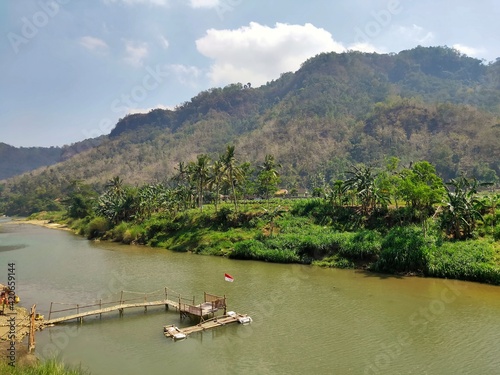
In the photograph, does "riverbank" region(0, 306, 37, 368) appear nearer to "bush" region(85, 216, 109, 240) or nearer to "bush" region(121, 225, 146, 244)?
"bush" region(121, 225, 146, 244)

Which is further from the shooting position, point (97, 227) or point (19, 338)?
point (97, 227)

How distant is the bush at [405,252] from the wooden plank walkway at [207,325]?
67.4ft

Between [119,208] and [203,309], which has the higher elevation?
[119,208]

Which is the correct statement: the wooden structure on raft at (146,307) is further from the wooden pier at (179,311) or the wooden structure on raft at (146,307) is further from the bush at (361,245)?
the bush at (361,245)

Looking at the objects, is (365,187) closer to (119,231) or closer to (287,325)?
(287,325)

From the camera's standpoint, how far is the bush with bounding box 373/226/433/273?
142 ft

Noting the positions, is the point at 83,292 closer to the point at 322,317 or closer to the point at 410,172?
the point at 322,317

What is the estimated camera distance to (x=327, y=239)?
168 feet

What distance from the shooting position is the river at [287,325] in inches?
936

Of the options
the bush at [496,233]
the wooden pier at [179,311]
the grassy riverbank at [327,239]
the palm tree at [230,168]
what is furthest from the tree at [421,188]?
the palm tree at [230,168]

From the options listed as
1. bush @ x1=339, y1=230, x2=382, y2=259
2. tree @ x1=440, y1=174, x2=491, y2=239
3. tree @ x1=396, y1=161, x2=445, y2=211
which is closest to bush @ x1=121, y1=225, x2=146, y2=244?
bush @ x1=339, y1=230, x2=382, y2=259

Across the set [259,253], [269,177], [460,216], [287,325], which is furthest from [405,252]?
[269,177]

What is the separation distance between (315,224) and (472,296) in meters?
26.6

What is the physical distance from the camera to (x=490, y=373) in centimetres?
2212
